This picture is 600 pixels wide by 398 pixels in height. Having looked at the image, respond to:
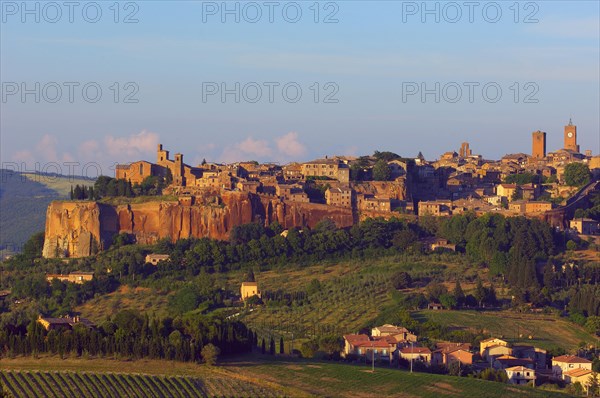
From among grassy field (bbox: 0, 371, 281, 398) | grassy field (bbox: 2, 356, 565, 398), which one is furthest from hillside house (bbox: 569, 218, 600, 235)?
grassy field (bbox: 0, 371, 281, 398)


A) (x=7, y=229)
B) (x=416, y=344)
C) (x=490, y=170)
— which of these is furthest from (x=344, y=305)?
(x=7, y=229)

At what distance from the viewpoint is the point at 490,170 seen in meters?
102

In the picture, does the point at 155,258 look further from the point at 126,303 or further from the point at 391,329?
the point at 391,329

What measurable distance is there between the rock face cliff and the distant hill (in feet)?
157

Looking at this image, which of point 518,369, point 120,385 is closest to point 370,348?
point 518,369

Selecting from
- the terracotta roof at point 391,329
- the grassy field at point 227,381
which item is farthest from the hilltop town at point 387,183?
the grassy field at point 227,381

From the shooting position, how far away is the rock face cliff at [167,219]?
84.6 meters

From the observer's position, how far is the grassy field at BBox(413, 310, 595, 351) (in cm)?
6341

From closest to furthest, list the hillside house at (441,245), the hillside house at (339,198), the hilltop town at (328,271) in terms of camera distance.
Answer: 1. the hilltop town at (328,271)
2. the hillside house at (441,245)
3. the hillside house at (339,198)

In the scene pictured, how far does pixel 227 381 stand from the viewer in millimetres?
49969

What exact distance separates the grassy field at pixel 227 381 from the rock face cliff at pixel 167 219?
31468 millimetres

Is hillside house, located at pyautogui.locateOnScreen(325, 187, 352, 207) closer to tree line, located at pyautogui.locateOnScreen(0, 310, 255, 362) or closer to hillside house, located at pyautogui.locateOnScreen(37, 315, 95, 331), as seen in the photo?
hillside house, located at pyautogui.locateOnScreen(37, 315, 95, 331)

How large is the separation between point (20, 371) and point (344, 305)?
23.5m

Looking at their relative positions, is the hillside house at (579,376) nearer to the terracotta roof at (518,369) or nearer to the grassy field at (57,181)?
the terracotta roof at (518,369)
